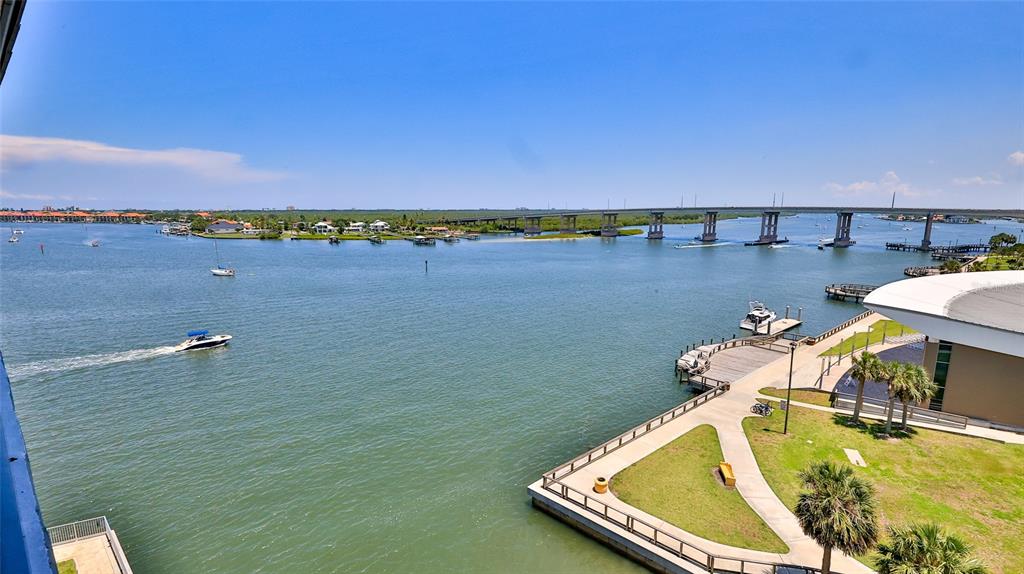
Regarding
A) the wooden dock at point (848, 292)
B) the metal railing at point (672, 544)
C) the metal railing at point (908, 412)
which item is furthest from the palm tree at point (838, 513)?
the wooden dock at point (848, 292)

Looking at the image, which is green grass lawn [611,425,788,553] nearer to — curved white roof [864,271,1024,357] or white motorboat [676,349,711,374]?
white motorboat [676,349,711,374]

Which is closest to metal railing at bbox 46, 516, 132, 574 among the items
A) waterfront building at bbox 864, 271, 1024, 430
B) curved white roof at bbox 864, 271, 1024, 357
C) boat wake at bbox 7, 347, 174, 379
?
boat wake at bbox 7, 347, 174, 379

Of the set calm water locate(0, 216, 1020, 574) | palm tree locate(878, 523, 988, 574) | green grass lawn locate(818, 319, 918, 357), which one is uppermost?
palm tree locate(878, 523, 988, 574)

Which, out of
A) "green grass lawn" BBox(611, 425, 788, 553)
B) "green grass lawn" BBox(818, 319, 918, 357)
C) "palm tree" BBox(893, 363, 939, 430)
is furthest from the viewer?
"green grass lawn" BBox(818, 319, 918, 357)

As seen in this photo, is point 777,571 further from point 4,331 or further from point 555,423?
point 4,331

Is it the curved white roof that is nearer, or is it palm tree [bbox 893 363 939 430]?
palm tree [bbox 893 363 939 430]

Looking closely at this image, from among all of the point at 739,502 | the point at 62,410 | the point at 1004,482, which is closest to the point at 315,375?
the point at 62,410
